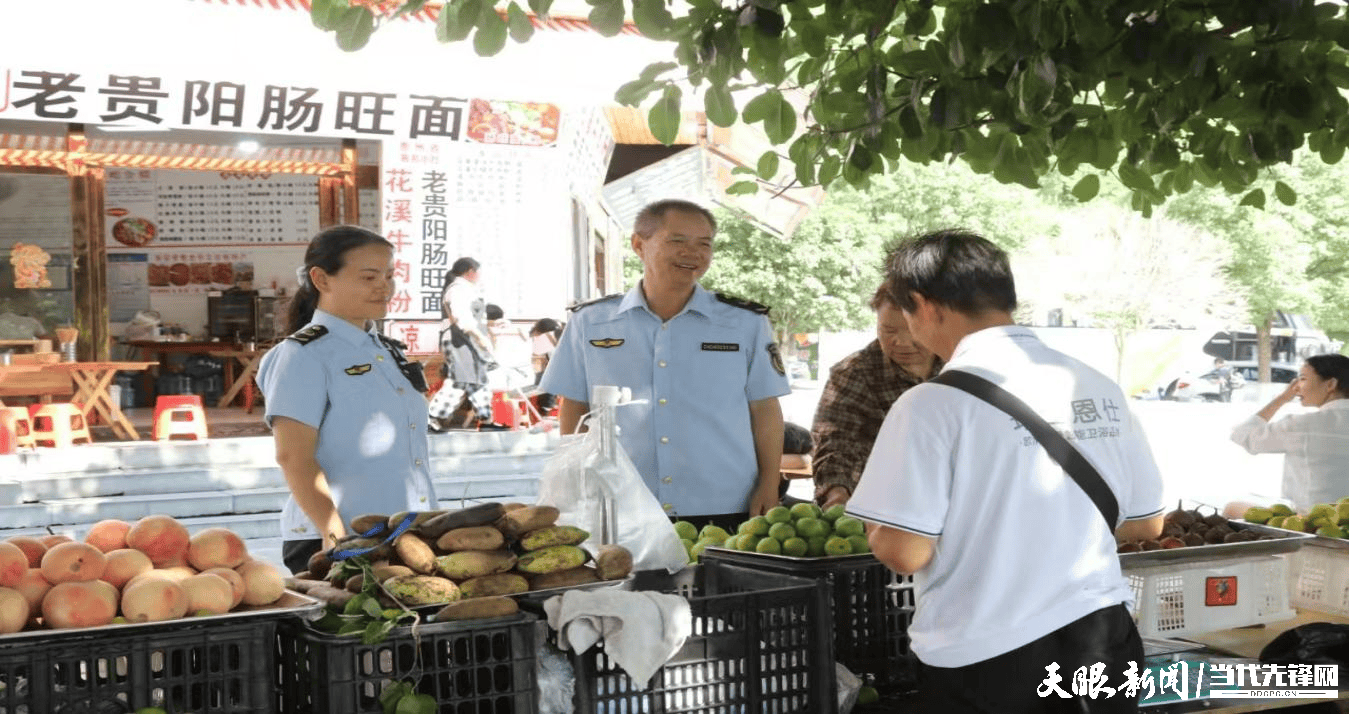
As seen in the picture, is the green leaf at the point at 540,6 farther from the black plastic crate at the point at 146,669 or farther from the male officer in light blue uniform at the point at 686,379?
the black plastic crate at the point at 146,669

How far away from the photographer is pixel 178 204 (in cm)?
1683

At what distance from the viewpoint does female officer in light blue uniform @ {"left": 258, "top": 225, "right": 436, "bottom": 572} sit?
3682 millimetres

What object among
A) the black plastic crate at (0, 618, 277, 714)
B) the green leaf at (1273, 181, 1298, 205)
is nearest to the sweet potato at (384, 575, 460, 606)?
the black plastic crate at (0, 618, 277, 714)

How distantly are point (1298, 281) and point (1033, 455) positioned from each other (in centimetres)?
2150

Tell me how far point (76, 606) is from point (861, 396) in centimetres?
318

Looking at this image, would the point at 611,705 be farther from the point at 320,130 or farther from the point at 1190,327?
the point at 1190,327

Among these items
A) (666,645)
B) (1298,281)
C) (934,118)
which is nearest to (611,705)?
(666,645)

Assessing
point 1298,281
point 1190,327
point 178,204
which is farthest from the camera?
point 1190,327

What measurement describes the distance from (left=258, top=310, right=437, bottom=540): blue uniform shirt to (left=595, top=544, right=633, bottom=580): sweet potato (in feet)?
4.26

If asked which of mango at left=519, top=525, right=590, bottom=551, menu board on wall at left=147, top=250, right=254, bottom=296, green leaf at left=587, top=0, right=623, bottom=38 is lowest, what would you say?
mango at left=519, top=525, right=590, bottom=551

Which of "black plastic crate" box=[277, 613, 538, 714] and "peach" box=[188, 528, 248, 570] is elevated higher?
"peach" box=[188, 528, 248, 570]

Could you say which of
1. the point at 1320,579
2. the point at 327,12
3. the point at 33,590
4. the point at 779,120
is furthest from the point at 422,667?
the point at 1320,579

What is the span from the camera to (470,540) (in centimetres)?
254

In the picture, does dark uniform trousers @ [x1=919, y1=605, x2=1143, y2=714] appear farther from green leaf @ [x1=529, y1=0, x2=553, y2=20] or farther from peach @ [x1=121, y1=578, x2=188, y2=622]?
green leaf @ [x1=529, y1=0, x2=553, y2=20]
